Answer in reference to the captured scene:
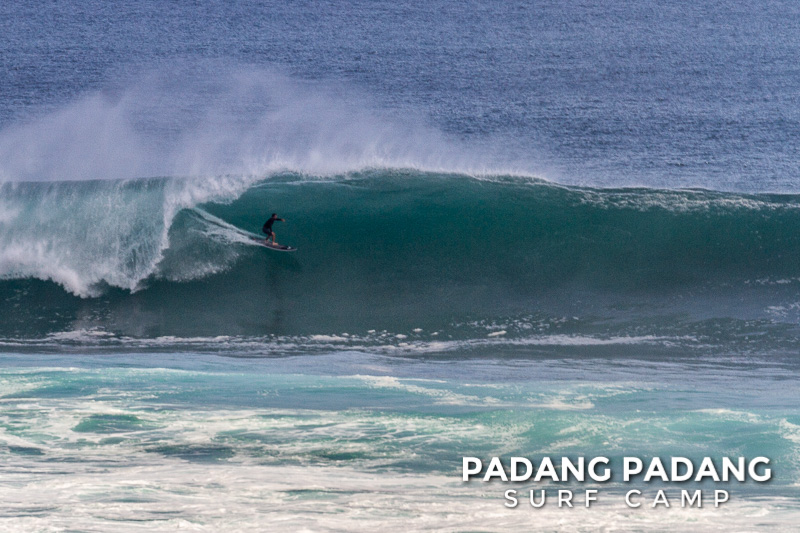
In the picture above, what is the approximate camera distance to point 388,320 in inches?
397

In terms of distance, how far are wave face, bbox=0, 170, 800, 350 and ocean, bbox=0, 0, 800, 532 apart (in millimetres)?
43

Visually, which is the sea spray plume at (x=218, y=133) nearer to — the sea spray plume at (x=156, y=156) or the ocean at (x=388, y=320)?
the sea spray plume at (x=156, y=156)

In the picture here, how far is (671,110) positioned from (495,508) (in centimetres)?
2508

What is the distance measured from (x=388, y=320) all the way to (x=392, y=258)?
1.77 meters

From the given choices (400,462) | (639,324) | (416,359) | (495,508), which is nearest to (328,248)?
(416,359)

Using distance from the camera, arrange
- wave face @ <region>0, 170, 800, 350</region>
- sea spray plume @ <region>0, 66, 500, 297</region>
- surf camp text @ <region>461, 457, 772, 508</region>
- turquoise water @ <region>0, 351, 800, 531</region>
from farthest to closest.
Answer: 1. sea spray plume @ <region>0, 66, 500, 297</region>
2. wave face @ <region>0, 170, 800, 350</region>
3. surf camp text @ <region>461, 457, 772, 508</region>
4. turquoise water @ <region>0, 351, 800, 531</region>

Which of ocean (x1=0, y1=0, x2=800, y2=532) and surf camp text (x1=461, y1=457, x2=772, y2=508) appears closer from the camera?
surf camp text (x1=461, y1=457, x2=772, y2=508)

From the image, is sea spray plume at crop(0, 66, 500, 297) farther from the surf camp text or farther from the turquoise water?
the surf camp text

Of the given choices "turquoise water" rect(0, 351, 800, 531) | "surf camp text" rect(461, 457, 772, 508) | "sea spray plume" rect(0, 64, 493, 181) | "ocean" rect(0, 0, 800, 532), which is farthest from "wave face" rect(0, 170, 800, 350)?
"surf camp text" rect(461, 457, 772, 508)

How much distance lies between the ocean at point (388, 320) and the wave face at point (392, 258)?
0.14 ft

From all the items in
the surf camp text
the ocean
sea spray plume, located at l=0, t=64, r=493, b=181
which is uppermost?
sea spray plume, located at l=0, t=64, r=493, b=181

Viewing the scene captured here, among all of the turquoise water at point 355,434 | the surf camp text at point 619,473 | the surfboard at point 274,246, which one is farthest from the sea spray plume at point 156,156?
the surf camp text at point 619,473

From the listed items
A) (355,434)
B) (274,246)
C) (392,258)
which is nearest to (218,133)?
(274,246)

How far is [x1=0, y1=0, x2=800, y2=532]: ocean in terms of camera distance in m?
5.36
